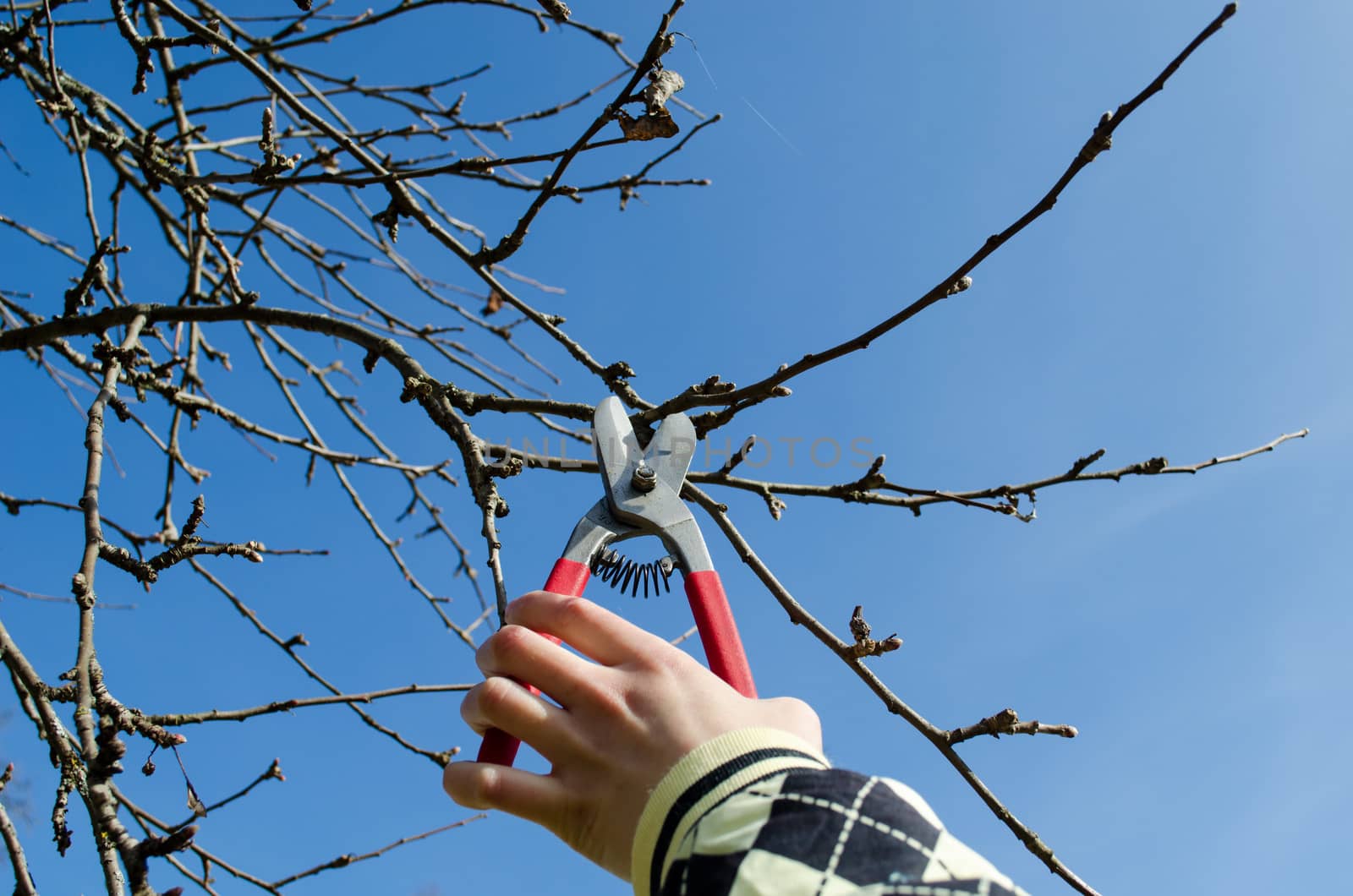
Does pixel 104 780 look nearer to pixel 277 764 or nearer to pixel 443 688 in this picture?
pixel 277 764

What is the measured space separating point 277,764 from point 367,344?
1037mm

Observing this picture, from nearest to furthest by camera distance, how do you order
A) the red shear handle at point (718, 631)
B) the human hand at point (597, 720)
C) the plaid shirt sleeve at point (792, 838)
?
the plaid shirt sleeve at point (792, 838)
the human hand at point (597, 720)
the red shear handle at point (718, 631)

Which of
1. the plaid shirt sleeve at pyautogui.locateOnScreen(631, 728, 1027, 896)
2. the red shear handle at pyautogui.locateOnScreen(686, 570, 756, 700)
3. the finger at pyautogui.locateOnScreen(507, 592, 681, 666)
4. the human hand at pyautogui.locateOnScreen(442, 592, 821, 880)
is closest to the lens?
the plaid shirt sleeve at pyautogui.locateOnScreen(631, 728, 1027, 896)

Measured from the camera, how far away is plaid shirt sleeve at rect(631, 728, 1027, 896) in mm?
854

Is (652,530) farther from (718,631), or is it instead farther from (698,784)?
(698,784)

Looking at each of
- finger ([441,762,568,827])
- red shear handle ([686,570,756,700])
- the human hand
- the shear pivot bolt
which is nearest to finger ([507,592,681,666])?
the human hand

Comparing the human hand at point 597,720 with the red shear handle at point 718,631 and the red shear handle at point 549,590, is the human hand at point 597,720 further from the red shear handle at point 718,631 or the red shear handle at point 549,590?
the red shear handle at point 718,631

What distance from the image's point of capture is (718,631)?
1.57 metres

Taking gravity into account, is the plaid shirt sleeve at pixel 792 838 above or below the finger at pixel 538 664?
below

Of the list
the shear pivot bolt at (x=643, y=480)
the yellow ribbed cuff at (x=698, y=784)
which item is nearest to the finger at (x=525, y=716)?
the yellow ribbed cuff at (x=698, y=784)

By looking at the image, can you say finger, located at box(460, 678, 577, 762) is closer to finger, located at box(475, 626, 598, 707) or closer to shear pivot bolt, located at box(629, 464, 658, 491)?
finger, located at box(475, 626, 598, 707)

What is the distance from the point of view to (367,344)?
2471mm

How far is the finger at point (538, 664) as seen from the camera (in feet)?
3.83

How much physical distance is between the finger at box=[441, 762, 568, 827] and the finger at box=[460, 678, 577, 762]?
1.4 inches
